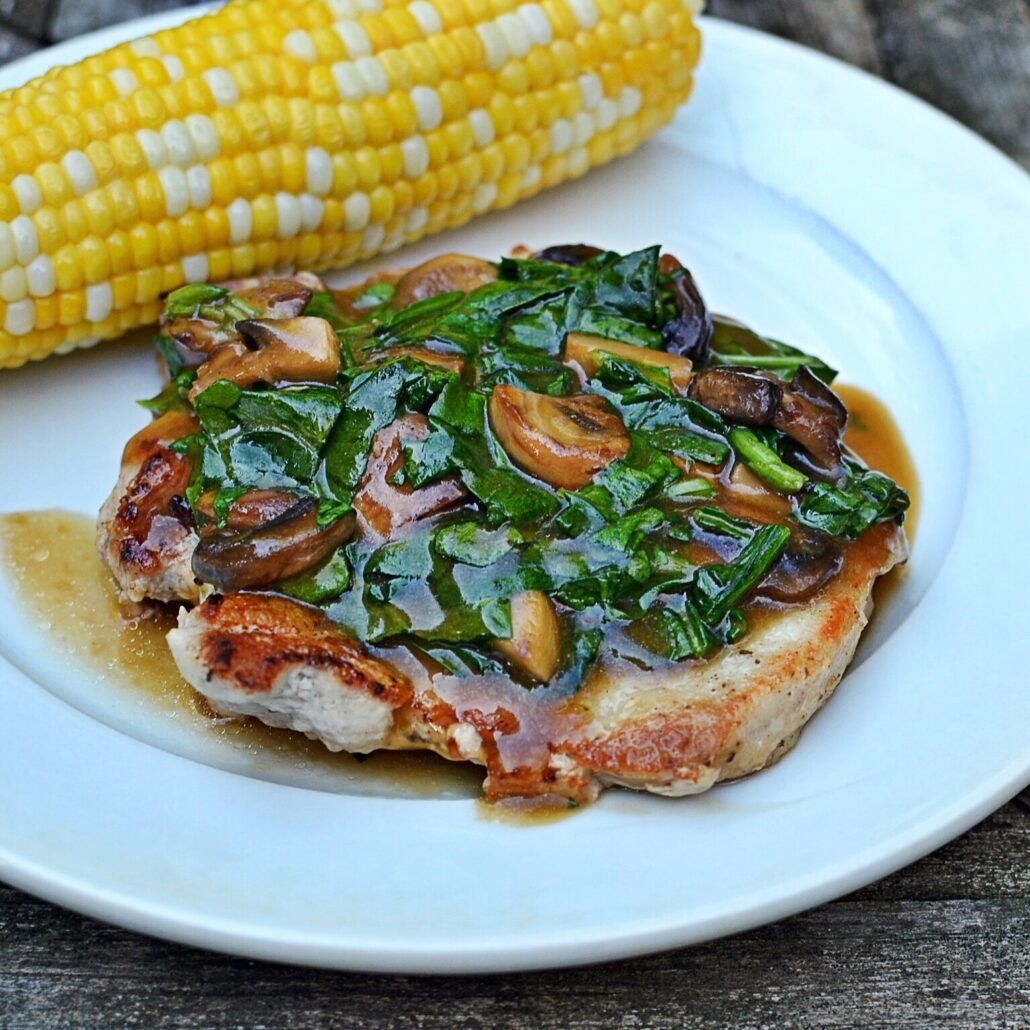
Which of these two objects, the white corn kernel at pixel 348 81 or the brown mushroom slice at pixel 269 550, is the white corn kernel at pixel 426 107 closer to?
the white corn kernel at pixel 348 81

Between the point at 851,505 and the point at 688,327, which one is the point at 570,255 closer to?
the point at 688,327

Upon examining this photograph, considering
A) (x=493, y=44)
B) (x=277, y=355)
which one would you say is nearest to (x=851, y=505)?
(x=277, y=355)

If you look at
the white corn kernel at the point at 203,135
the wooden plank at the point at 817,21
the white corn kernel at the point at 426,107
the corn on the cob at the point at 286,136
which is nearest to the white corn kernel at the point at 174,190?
the corn on the cob at the point at 286,136

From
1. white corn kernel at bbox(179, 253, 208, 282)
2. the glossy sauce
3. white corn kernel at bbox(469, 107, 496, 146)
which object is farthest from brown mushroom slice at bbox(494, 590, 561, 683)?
white corn kernel at bbox(469, 107, 496, 146)

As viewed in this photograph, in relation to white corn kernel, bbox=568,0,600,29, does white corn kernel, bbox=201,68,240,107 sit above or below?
below

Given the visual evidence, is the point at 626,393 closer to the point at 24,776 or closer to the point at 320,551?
the point at 320,551

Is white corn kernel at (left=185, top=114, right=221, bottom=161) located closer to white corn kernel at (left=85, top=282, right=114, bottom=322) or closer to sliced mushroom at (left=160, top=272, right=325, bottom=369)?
sliced mushroom at (left=160, top=272, right=325, bottom=369)

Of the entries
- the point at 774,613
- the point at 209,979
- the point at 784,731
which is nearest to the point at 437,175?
the point at 774,613
